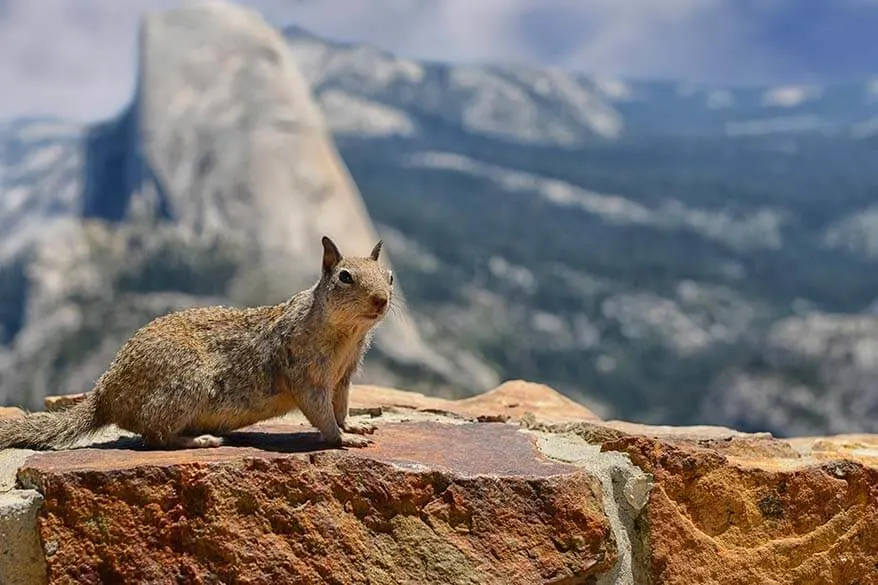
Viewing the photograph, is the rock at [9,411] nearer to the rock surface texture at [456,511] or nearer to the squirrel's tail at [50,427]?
the squirrel's tail at [50,427]

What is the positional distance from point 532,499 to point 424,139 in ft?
439

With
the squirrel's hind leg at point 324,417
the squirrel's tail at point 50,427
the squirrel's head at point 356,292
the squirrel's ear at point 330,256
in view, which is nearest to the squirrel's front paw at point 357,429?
the squirrel's hind leg at point 324,417

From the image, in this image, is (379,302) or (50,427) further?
(379,302)

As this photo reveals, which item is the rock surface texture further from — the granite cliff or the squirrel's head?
the granite cliff

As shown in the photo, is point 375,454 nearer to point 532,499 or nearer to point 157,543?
point 532,499

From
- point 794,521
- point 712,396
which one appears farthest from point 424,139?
point 794,521

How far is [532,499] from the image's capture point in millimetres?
3703

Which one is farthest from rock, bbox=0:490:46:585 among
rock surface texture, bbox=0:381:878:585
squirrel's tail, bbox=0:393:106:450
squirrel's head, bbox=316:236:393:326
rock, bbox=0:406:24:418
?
rock, bbox=0:406:24:418

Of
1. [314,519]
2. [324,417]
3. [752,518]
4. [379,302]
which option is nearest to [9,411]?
[324,417]

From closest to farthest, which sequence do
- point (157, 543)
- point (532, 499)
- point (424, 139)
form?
point (157, 543)
point (532, 499)
point (424, 139)

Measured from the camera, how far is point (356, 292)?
442 cm

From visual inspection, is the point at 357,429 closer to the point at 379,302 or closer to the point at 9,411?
the point at 379,302

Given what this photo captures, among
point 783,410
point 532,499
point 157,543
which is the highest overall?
point 783,410

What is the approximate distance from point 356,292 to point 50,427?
134 cm
